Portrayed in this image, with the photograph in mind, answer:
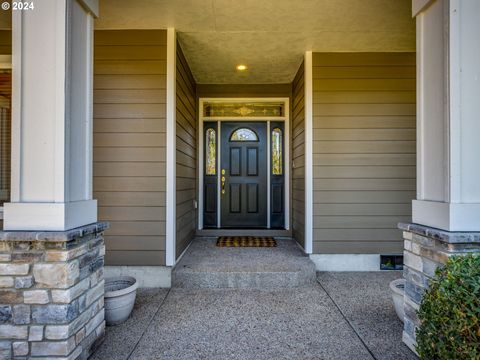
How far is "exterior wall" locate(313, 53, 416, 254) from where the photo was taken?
3.63 metres

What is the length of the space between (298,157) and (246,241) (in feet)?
4.59

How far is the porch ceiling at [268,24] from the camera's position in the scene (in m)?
2.75

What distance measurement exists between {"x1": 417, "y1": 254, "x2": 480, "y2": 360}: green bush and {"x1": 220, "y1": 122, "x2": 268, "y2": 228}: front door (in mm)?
3471

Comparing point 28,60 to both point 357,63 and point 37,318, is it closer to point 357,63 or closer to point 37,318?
point 37,318

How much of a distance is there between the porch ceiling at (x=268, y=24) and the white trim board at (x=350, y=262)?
246 cm

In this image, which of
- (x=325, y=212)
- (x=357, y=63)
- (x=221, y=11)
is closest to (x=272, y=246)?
(x=325, y=212)

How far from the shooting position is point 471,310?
3.85 feet

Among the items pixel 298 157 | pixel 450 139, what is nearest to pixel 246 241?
pixel 298 157

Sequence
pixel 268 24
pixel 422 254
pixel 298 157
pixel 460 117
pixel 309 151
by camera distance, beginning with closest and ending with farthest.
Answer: pixel 460 117 → pixel 422 254 → pixel 268 24 → pixel 309 151 → pixel 298 157

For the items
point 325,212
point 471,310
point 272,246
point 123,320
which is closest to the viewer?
point 471,310

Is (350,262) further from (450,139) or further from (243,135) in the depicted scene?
(243,135)

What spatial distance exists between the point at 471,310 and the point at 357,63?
317 cm

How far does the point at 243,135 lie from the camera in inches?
193

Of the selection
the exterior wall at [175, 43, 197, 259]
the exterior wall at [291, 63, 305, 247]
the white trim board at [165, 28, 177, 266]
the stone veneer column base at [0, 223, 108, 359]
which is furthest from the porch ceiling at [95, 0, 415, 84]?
the stone veneer column base at [0, 223, 108, 359]
